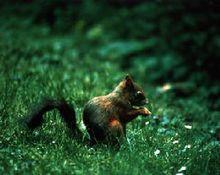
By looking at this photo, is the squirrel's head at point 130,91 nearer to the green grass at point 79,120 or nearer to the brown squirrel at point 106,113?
the brown squirrel at point 106,113

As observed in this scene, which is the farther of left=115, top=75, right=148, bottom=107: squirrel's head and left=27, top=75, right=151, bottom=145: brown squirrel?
left=115, top=75, right=148, bottom=107: squirrel's head

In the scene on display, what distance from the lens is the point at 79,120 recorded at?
7844 mm

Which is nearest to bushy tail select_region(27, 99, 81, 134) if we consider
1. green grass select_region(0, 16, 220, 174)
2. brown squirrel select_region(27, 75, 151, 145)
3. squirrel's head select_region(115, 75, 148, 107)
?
brown squirrel select_region(27, 75, 151, 145)

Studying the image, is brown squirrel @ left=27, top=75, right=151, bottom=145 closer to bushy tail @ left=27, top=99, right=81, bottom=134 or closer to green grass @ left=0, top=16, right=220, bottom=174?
bushy tail @ left=27, top=99, right=81, bottom=134

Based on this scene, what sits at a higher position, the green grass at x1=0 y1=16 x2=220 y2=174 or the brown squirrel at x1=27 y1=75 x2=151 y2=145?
the brown squirrel at x1=27 y1=75 x2=151 y2=145

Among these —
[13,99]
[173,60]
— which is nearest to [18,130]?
[13,99]

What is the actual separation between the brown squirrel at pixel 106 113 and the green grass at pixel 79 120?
0.15 metres

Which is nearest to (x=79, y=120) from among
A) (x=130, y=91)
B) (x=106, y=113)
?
(x=130, y=91)

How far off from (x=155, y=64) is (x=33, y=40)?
348 centimetres

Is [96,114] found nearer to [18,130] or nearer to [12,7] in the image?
[18,130]

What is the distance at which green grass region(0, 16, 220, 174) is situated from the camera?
598cm

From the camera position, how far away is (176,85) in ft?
44.2

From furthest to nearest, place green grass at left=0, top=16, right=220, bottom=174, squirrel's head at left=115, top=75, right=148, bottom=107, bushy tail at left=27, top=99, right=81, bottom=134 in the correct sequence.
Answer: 1. squirrel's head at left=115, top=75, right=148, bottom=107
2. bushy tail at left=27, top=99, right=81, bottom=134
3. green grass at left=0, top=16, right=220, bottom=174

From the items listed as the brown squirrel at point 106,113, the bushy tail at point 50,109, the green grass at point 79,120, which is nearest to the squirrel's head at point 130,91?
the brown squirrel at point 106,113
